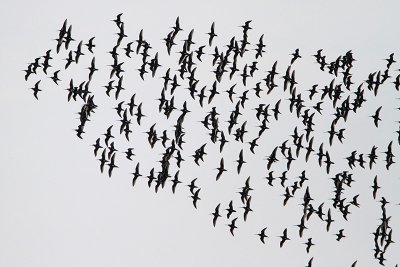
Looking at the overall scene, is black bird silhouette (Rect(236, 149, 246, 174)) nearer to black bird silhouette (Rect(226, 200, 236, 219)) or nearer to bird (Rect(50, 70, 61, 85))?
black bird silhouette (Rect(226, 200, 236, 219))

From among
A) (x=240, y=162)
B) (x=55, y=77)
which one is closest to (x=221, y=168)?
(x=240, y=162)

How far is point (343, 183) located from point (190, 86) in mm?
16324

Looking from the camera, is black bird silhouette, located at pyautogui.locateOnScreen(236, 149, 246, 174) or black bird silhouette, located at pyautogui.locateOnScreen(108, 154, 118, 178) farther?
black bird silhouette, located at pyautogui.locateOnScreen(108, 154, 118, 178)

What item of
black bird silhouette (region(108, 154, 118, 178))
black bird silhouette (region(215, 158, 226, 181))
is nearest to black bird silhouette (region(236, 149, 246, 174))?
black bird silhouette (region(215, 158, 226, 181))

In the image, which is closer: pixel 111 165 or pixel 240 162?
pixel 240 162

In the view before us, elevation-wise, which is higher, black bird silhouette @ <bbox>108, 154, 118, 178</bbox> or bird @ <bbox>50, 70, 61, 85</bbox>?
bird @ <bbox>50, 70, 61, 85</bbox>

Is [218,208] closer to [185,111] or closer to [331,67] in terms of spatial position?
[185,111]

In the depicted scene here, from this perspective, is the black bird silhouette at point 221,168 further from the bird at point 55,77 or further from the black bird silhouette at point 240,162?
the bird at point 55,77

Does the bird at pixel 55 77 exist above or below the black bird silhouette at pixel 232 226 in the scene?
above

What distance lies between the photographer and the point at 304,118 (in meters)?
106

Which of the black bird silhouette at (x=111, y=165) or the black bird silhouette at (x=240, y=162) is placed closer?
the black bird silhouette at (x=240, y=162)

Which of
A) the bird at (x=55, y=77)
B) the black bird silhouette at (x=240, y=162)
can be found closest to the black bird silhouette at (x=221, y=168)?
the black bird silhouette at (x=240, y=162)

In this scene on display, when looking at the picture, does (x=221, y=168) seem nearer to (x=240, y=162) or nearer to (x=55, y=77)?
(x=240, y=162)

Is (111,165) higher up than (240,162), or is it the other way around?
(240,162)
